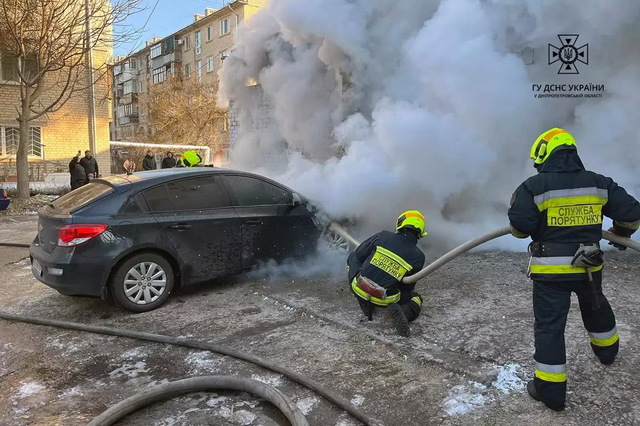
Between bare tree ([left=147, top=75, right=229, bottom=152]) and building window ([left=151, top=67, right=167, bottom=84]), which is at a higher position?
building window ([left=151, top=67, right=167, bottom=84])

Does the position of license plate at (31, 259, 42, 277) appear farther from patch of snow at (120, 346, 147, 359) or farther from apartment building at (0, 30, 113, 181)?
apartment building at (0, 30, 113, 181)

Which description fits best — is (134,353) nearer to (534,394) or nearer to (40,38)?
(534,394)

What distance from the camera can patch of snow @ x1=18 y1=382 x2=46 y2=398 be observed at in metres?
3.28

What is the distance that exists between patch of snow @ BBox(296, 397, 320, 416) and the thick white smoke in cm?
316

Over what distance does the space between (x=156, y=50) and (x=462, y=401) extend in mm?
51002

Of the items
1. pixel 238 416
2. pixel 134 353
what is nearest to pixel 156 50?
pixel 134 353

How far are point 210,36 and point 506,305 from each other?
4273cm

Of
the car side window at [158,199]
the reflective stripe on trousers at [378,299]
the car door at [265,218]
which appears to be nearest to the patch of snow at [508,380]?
the reflective stripe on trousers at [378,299]

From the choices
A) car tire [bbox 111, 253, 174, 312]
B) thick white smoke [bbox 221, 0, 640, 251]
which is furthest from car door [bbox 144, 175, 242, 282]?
thick white smoke [bbox 221, 0, 640, 251]

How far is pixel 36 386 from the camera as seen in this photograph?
3.39m

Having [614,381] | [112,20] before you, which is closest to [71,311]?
[614,381]

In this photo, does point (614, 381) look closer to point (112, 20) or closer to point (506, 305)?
point (506, 305)

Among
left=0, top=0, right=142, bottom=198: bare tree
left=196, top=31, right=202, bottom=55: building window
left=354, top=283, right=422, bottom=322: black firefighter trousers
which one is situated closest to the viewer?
left=354, top=283, right=422, bottom=322: black firefighter trousers

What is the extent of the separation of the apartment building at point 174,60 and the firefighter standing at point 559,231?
1260 inches
